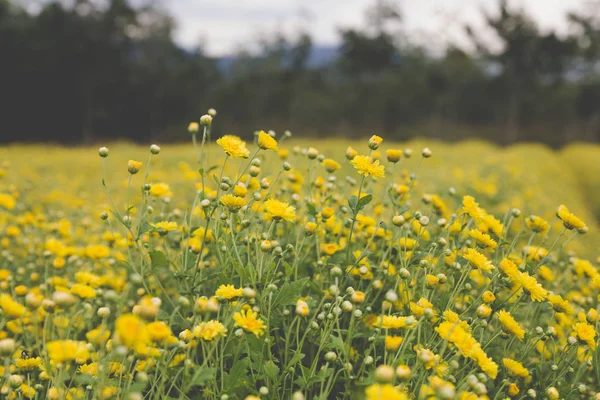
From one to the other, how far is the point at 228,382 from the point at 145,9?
34.2 metres

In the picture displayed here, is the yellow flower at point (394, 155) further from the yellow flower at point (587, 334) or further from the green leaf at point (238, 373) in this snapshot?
the green leaf at point (238, 373)

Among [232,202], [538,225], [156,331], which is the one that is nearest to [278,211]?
[232,202]

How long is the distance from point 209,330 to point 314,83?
35.0 metres

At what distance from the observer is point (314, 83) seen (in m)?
35.0

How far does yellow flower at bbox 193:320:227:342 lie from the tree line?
2544 cm

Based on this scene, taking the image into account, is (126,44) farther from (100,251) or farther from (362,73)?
(100,251)

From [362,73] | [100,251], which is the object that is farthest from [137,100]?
[100,251]

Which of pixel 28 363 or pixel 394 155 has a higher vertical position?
pixel 394 155

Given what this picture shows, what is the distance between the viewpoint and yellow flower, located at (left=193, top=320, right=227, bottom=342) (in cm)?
114

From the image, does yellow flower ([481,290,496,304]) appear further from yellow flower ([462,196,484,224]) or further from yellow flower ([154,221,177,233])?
yellow flower ([154,221,177,233])

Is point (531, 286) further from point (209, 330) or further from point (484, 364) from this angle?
point (209, 330)

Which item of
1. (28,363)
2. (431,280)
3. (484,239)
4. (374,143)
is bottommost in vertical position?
(28,363)

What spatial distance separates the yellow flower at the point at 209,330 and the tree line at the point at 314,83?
25444 millimetres

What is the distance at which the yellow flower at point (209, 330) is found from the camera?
3.72ft
